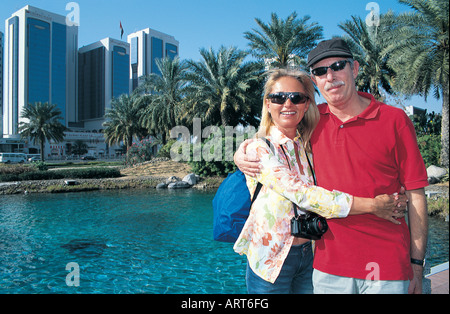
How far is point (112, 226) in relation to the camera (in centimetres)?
993

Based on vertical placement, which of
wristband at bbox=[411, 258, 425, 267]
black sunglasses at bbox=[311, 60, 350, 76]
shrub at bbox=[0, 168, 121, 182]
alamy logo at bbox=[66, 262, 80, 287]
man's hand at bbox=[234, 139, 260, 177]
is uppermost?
black sunglasses at bbox=[311, 60, 350, 76]

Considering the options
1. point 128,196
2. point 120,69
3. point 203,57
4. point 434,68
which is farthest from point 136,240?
point 120,69

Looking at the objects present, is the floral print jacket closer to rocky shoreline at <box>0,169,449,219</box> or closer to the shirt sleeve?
the shirt sleeve

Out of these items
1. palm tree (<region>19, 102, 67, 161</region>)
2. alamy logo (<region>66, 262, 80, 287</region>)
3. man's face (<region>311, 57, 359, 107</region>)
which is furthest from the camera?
palm tree (<region>19, 102, 67, 161</region>)

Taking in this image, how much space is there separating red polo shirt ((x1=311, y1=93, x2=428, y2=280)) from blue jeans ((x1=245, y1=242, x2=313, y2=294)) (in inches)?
5.6

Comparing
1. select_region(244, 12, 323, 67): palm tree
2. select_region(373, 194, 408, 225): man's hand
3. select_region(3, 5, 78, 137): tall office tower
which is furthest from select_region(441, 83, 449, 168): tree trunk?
select_region(3, 5, 78, 137): tall office tower

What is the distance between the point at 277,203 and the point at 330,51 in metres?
0.88

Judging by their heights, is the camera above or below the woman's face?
below

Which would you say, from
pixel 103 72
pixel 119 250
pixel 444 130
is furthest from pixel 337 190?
pixel 103 72

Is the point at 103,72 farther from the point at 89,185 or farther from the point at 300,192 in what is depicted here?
the point at 300,192

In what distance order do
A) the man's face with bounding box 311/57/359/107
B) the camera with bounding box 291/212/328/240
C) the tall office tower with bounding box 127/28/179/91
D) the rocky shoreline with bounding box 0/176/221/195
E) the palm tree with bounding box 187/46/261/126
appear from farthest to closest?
the tall office tower with bounding box 127/28/179/91, the palm tree with bounding box 187/46/261/126, the rocky shoreline with bounding box 0/176/221/195, the man's face with bounding box 311/57/359/107, the camera with bounding box 291/212/328/240

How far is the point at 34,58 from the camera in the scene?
195ft

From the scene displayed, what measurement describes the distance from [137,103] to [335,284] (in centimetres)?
3298

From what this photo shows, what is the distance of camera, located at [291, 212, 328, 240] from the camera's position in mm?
1642
